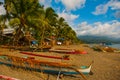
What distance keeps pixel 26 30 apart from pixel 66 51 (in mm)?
7128

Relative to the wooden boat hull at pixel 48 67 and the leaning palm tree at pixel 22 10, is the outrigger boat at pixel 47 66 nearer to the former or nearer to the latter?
the wooden boat hull at pixel 48 67

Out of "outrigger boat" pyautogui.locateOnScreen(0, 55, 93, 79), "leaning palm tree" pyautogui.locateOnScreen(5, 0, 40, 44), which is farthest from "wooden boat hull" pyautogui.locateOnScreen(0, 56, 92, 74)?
"leaning palm tree" pyautogui.locateOnScreen(5, 0, 40, 44)

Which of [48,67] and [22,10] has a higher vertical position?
[22,10]

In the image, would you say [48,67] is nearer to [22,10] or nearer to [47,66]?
[47,66]

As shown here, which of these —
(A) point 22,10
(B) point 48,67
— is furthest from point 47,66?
(A) point 22,10

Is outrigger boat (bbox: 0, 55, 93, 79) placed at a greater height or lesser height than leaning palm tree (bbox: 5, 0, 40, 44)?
lesser

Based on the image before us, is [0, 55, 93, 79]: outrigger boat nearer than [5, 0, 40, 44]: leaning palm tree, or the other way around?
[0, 55, 93, 79]: outrigger boat

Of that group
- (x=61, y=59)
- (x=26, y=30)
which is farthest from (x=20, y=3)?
(x=61, y=59)

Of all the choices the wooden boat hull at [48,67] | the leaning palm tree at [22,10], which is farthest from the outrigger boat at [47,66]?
the leaning palm tree at [22,10]

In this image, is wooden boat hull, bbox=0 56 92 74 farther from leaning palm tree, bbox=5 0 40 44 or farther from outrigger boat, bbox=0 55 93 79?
leaning palm tree, bbox=5 0 40 44

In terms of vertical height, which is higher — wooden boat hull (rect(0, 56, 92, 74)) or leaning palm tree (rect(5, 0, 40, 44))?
→ leaning palm tree (rect(5, 0, 40, 44))

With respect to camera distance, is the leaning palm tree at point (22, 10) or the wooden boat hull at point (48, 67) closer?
the wooden boat hull at point (48, 67)

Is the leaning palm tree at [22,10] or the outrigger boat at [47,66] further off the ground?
the leaning palm tree at [22,10]

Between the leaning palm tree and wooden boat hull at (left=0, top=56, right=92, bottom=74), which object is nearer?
wooden boat hull at (left=0, top=56, right=92, bottom=74)
